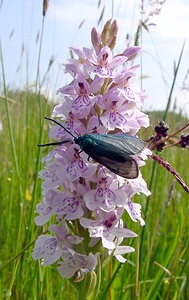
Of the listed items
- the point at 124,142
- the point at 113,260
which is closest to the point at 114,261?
the point at 113,260

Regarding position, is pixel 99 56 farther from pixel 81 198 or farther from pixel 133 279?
pixel 133 279

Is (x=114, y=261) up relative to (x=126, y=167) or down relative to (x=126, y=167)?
down

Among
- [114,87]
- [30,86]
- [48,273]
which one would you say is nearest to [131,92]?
[114,87]

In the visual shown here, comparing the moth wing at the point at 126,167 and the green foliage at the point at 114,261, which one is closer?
the moth wing at the point at 126,167

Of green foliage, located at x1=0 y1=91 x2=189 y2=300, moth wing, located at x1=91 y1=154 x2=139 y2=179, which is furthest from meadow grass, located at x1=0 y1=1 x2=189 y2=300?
moth wing, located at x1=91 y1=154 x2=139 y2=179

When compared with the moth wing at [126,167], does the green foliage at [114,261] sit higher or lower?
lower

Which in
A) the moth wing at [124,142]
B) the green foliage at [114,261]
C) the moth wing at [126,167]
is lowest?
the green foliage at [114,261]

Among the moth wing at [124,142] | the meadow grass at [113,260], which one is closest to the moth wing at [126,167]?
the moth wing at [124,142]

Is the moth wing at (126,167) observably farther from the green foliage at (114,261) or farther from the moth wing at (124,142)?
the green foliage at (114,261)

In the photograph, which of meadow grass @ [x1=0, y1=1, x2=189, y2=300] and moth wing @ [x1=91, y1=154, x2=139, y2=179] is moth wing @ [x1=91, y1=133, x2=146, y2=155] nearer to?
moth wing @ [x1=91, y1=154, x2=139, y2=179]

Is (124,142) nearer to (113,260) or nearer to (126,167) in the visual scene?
(126,167)

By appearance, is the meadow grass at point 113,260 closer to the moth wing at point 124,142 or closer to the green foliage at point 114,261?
the green foliage at point 114,261

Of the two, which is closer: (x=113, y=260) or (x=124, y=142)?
(x=124, y=142)
